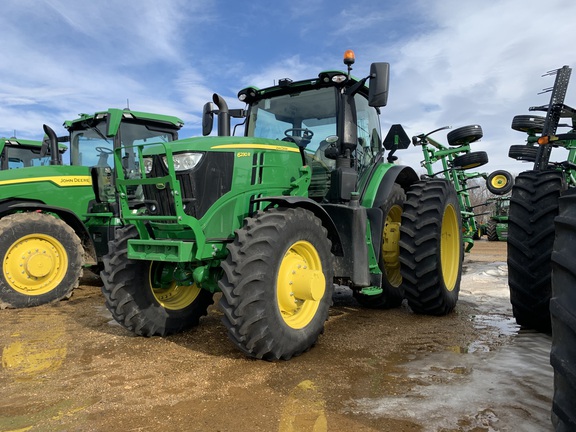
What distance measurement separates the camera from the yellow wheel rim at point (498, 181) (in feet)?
44.2

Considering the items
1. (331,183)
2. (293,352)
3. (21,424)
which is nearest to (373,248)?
(331,183)

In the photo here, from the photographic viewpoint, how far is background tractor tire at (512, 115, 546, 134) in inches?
279

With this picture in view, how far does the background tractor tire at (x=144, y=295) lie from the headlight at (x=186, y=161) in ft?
3.00

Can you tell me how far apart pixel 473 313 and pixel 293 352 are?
283 centimetres

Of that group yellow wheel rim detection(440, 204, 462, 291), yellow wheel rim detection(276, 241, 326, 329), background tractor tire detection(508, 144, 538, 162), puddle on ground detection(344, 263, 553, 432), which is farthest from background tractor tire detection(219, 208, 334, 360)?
background tractor tire detection(508, 144, 538, 162)

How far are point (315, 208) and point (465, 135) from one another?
7031 millimetres

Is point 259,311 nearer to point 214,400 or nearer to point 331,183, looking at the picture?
point 214,400

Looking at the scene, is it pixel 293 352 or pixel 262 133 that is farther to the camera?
pixel 262 133

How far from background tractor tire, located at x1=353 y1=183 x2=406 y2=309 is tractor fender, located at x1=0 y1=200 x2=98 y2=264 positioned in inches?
163

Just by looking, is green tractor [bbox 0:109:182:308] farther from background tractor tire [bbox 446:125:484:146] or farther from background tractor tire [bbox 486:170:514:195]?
background tractor tire [bbox 486:170:514:195]

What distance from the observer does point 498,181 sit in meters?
13.6

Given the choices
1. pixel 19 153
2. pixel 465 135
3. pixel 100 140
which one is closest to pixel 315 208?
pixel 100 140

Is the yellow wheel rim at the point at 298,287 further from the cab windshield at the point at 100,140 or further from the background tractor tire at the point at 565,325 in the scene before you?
the cab windshield at the point at 100,140

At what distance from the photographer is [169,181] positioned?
11.5ft
